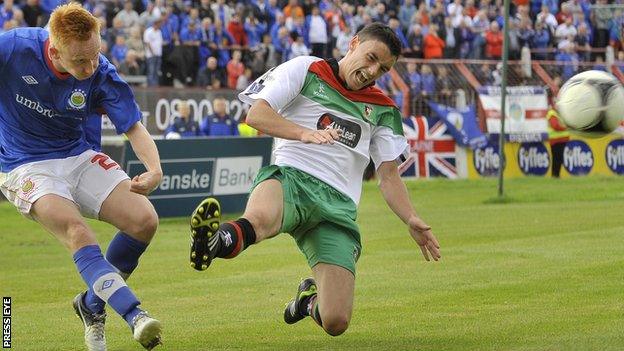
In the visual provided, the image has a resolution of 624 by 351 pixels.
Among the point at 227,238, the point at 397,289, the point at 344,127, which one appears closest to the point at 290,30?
the point at 397,289

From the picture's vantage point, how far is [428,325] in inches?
393

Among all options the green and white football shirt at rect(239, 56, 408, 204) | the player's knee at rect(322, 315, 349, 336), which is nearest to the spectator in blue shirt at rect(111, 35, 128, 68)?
the green and white football shirt at rect(239, 56, 408, 204)

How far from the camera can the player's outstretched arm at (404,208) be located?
9.12 meters

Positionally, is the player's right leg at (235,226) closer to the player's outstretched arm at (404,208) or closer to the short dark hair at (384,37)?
the player's outstretched arm at (404,208)

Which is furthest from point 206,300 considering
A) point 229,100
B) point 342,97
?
point 229,100

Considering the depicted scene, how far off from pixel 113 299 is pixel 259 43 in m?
24.2

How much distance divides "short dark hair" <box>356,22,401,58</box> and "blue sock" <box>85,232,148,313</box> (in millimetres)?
2109

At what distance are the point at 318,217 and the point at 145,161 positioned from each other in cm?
127

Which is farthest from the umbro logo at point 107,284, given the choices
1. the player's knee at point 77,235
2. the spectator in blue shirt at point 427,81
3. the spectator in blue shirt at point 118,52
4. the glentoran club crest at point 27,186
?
the spectator in blue shirt at point 427,81

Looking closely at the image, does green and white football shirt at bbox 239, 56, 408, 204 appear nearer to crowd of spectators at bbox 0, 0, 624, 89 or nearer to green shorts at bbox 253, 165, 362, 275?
green shorts at bbox 253, 165, 362, 275

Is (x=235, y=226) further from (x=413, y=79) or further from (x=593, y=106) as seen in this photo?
(x=413, y=79)

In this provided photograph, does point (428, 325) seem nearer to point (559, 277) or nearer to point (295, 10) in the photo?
point (559, 277)

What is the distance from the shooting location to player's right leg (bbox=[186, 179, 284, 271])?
7742 mm

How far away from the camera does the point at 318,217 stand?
29.4 feet
